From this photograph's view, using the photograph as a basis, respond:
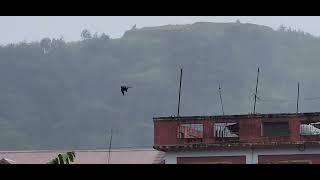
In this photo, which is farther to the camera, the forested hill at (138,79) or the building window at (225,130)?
the forested hill at (138,79)

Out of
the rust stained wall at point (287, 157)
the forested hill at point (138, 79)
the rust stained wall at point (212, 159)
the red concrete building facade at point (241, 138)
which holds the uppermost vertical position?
the forested hill at point (138, 79)

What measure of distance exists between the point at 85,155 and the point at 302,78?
3245cm

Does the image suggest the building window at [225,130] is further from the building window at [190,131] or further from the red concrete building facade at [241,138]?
the building window at [190,131]

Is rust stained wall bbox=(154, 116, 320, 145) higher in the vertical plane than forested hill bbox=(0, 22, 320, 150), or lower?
lower

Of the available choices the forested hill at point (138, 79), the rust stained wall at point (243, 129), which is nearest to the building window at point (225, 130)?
the rust stained wall at point (243, 129)

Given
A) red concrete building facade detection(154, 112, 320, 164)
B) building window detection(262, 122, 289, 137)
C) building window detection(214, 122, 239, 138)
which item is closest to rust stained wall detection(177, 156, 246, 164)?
red concrete building facade detection(154, 112, 320, 164)

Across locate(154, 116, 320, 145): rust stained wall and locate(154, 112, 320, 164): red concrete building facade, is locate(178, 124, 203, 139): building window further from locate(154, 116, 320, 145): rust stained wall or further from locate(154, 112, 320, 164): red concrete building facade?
locate(154, 116, 320, 145): rust stained wall

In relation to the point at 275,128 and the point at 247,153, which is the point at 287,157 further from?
the point at 247,153

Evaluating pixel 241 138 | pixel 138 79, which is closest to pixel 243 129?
pixel 241 138

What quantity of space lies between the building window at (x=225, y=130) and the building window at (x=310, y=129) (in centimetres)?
161

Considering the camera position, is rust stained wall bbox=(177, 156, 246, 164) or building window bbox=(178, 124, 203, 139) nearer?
rust stained wall bbox=(177, 156, 246, 164)

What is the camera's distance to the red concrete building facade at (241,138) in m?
16.5

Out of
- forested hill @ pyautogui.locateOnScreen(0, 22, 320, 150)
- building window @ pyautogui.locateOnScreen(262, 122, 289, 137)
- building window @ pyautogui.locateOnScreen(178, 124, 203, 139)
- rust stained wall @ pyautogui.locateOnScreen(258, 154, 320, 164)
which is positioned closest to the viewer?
rust stained wall @ pyautogui.locateOnScreen(258, 154, 320, 164)

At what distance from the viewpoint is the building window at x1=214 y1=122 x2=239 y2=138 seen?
55.0ft
